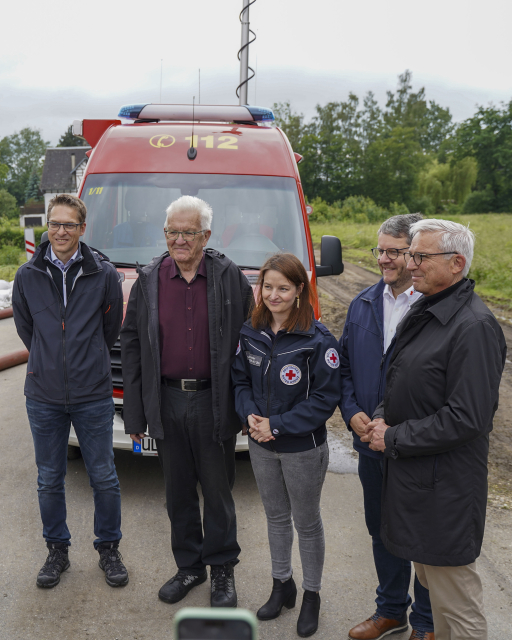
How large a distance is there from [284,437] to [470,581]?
1.02 metres

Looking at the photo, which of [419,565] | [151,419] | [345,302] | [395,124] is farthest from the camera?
[395,124]

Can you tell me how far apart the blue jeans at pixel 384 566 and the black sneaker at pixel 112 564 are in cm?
145

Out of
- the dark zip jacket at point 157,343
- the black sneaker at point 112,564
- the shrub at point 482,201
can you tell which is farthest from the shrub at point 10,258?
the shrub at point 482,201

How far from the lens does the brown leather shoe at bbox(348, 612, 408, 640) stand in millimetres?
2938

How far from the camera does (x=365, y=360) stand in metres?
2.87

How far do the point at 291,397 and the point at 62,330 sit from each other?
1.35 m

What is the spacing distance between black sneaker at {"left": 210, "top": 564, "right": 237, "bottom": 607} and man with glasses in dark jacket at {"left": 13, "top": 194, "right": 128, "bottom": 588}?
535 mm

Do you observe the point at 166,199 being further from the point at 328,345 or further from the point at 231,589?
the point at 231,589

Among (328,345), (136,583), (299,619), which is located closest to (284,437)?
(328,345)

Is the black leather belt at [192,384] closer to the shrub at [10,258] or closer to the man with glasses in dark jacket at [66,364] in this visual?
the man with glasses in dark jacket at [66,364]

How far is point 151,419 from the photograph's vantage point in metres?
3.16

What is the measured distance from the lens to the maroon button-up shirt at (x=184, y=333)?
3105 millimetres

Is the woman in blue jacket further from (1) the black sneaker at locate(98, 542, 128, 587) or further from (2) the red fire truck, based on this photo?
(2) the red fire truck

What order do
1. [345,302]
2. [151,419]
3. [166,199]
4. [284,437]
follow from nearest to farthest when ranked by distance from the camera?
[284,437] < [151,419] < [166,199] < [345,302]
